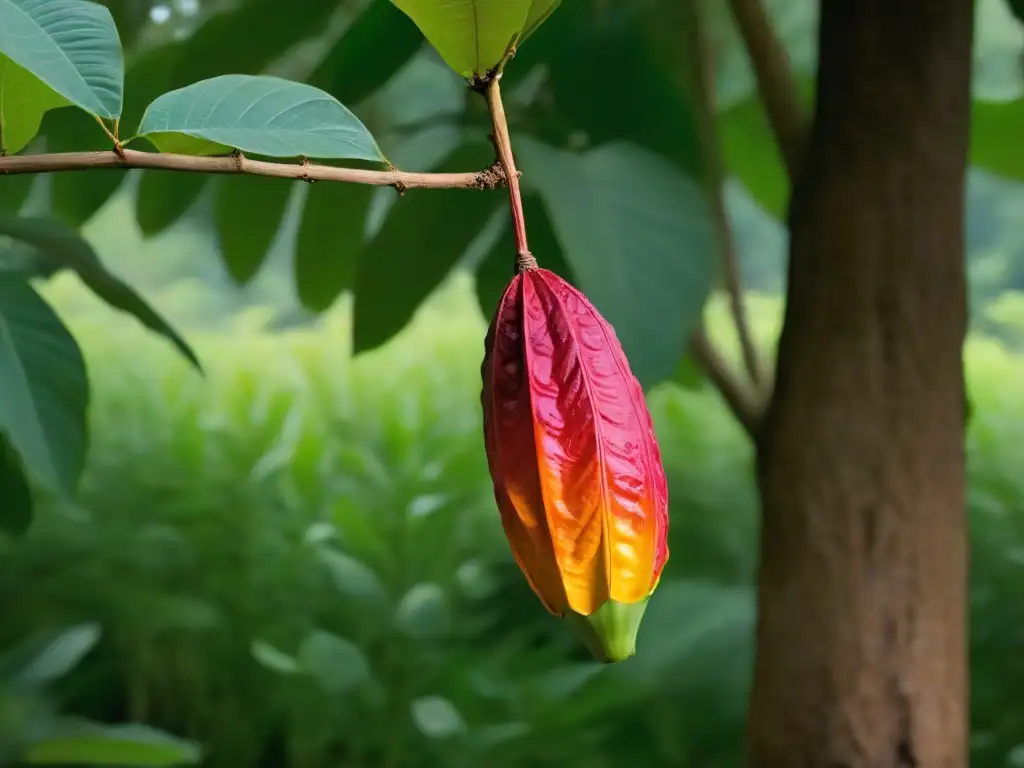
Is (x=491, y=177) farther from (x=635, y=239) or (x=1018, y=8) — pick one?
(x=1018, y=8)

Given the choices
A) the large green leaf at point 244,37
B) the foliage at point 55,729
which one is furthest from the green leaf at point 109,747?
the large green leaf at point 244,37

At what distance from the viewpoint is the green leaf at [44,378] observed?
338 millimetres

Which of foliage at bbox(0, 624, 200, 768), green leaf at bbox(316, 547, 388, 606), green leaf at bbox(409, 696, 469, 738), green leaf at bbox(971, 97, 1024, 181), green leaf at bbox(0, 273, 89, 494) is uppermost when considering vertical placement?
green leaf at bbox(971, 97, 1024, 181)

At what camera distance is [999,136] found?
647 millimetres

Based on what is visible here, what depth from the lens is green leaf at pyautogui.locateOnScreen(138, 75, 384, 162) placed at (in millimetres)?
180

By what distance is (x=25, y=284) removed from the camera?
0.36 meters

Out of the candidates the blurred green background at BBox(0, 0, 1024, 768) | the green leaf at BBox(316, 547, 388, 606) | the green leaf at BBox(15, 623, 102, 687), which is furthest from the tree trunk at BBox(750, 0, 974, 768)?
the green leaf at BBox(15, 623, 102, 687)

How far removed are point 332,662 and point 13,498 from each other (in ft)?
1.05

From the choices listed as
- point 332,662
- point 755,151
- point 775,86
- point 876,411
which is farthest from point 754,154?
point 332,662

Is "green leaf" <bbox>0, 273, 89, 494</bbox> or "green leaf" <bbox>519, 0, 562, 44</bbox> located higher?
"green leaf" <bbox>519, 0, 562, 44</bbox>

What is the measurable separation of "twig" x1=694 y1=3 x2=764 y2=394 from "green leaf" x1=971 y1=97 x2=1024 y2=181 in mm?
164

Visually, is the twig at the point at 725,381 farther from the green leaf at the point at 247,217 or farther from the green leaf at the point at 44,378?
the green leaf at the point at 44,378

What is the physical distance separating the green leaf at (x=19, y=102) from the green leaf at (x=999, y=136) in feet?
1.89

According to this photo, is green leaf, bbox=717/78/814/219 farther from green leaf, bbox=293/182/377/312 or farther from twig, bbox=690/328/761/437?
green leaf, bbox=293/182/377/312
